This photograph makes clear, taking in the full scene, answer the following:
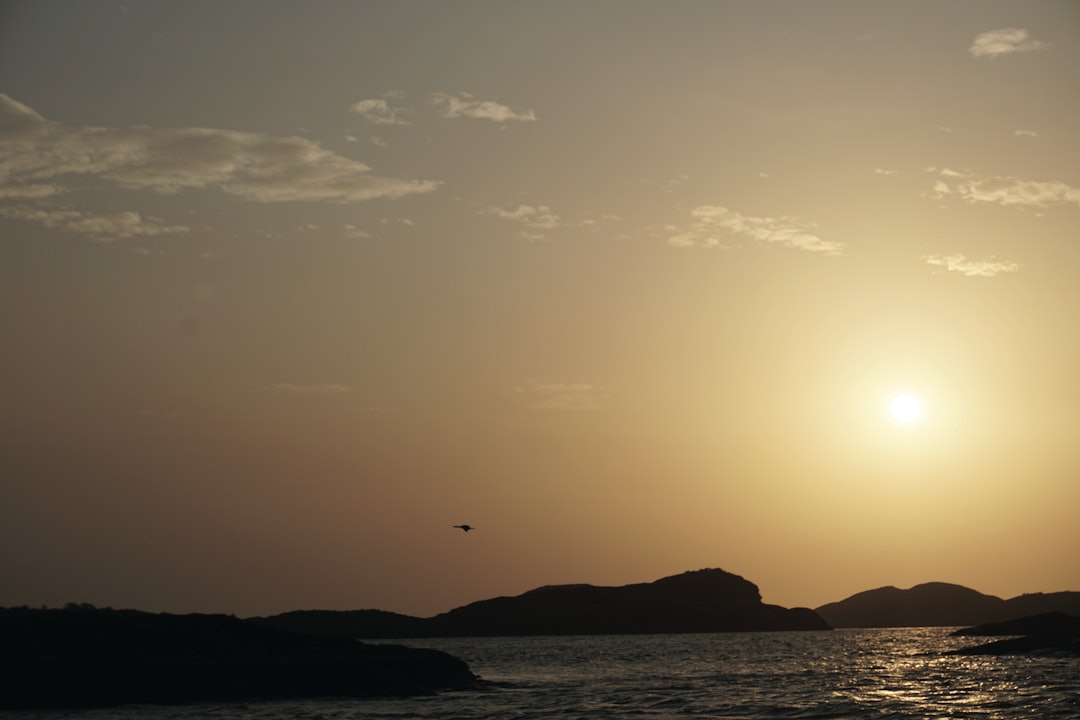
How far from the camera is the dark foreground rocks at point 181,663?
7538 cm

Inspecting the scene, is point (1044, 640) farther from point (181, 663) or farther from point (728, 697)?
point (181, 663)

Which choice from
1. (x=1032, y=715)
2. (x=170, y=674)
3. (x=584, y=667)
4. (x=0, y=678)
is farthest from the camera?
(x=584, y=667)

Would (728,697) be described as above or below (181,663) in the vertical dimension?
below

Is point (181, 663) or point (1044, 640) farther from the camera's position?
point (1044, 640)

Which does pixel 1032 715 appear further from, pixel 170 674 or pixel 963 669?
pixel 170 674

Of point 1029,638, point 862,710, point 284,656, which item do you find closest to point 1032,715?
point 862,710

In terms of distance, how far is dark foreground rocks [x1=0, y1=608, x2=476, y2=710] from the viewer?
7538cm

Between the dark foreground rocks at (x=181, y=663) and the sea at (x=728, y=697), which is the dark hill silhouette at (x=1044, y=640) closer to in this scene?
the sea at (x=728, y=697)

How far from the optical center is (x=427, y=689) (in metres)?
85.3

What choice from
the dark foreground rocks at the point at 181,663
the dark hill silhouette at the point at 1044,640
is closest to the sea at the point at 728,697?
the dark foreground rocks at the point at 181,663

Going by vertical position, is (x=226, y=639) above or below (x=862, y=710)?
above

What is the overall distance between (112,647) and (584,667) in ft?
189

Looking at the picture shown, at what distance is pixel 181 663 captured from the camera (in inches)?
3174

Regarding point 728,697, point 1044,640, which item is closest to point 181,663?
point 728,697
